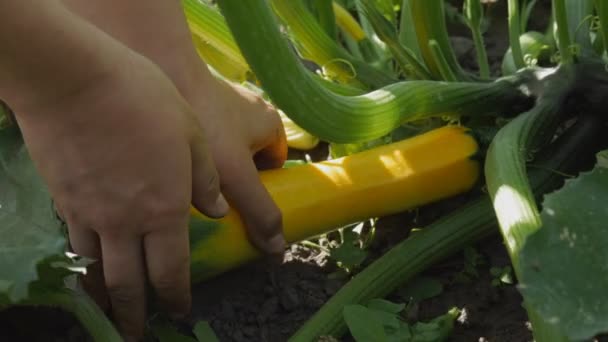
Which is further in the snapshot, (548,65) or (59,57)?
(548,65)

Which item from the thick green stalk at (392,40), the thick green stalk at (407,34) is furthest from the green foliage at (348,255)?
the thick green stalk at (407,34)

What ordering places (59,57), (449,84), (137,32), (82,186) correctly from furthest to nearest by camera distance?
(449,84), (137,32), (82,186), (59,57)

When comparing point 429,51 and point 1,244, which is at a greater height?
point 1,244

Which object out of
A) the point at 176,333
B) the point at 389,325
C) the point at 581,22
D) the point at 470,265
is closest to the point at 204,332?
the point at 176,333

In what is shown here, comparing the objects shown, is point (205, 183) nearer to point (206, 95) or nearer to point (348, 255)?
point (206, 95)

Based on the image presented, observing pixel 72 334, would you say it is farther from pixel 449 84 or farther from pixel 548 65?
pixel 548 65

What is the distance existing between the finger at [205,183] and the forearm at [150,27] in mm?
196

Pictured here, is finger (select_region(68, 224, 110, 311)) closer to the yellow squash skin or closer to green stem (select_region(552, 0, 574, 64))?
the yellow squash skin

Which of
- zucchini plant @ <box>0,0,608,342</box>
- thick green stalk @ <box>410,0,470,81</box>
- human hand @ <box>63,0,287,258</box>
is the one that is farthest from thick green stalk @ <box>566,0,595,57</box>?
human hand @ <box>63,0,287,258</box>

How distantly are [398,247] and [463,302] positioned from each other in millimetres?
146

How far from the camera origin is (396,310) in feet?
5.34

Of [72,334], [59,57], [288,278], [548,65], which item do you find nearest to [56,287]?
[72,334]

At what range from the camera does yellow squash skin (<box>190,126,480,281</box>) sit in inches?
66.7

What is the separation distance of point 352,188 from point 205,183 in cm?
40
